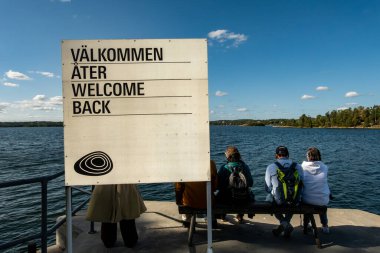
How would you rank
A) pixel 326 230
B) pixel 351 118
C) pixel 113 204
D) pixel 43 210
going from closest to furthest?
pixel 43 210, pixel 113 204, pixel 326 230, pixel 351 118

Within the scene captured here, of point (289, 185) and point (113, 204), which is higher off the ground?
point (289, 185)

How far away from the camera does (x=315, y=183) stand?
16.9 ft

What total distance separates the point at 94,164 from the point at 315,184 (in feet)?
12.5

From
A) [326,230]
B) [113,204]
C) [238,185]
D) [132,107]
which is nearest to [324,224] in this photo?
[326,230]

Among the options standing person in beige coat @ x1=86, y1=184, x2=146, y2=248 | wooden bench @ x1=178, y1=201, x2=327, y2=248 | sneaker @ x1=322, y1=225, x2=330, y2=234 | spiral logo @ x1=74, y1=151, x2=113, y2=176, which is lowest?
sneaker @ x1=322, y1=225, x2=330, y2=234

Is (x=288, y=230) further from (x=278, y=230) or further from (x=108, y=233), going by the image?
(x=108, y=233)

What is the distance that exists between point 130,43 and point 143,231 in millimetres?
3496

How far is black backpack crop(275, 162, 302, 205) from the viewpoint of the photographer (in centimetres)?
499

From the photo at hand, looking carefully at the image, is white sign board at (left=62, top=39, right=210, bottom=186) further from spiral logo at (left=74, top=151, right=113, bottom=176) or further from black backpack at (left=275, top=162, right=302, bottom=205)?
black backpack at (left=275, top=162, right=302, bottom=205)

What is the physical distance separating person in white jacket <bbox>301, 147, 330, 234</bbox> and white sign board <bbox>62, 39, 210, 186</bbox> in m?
2.67

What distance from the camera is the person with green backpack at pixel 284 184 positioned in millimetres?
4996

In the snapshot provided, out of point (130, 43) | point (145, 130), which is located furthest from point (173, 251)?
point (130, 43)

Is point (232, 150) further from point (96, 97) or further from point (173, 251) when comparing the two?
point (96, 97)

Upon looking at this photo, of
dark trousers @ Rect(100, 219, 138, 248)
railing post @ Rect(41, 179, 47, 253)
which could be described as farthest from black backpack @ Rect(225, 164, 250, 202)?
railing post @ Rect(41, 179, 47, 253)
